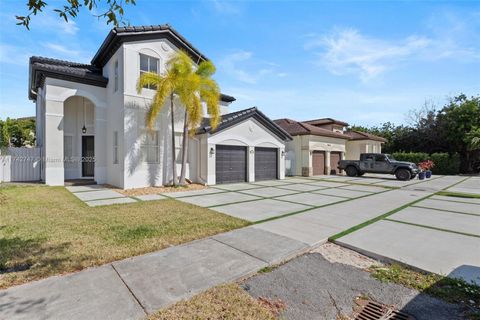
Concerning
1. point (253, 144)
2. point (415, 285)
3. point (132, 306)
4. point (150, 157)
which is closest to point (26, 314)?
point (132, 306)

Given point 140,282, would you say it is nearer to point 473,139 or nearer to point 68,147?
point 68,147

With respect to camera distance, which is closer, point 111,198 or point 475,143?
point 111,198

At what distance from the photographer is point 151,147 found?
514 inches

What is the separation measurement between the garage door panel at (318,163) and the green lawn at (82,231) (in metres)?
15.8

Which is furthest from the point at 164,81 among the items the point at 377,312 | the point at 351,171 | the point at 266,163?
the point at 351,171

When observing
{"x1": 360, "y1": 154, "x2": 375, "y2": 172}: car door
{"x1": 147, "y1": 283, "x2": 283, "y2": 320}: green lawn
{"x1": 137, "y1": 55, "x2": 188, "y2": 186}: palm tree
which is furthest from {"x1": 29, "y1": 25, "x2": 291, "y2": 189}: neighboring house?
{"x1": 147, "y1": 283, "x2": 283, "y2": 320}: green lawn

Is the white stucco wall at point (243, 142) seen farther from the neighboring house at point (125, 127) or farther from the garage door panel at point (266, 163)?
the garage door panel at point (266, 163)

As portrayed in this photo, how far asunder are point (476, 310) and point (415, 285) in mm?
631

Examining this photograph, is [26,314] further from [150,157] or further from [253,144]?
[253,144]

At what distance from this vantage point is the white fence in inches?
516

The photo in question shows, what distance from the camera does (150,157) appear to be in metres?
13.0

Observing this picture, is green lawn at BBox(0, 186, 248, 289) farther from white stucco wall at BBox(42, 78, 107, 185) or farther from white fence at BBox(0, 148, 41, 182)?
white fence at BBox(0, 148, 41, 182)

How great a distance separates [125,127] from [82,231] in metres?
7.65

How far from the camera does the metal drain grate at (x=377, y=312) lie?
2.75 m
